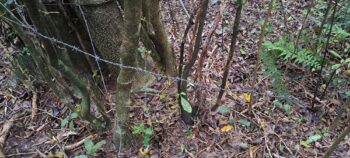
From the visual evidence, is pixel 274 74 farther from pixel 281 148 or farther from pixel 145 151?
pixel 145 151

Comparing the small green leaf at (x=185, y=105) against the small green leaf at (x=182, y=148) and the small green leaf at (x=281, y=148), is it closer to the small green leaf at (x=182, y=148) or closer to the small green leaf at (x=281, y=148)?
the small green leaf at (x=182, y=148)

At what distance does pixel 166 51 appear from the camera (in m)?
2.61

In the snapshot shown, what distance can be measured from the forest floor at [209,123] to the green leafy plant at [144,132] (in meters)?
0.04

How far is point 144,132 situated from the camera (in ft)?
7.75

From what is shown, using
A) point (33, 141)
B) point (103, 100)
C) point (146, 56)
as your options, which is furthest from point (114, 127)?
point (33, 141)

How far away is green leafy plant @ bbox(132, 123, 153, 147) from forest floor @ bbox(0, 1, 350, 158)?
0.04 m

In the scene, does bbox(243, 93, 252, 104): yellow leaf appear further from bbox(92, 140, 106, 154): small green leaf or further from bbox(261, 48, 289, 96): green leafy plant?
bbox(92, 140, 106, 154): small green leaf

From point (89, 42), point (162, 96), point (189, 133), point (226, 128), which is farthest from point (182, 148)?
point (89, 42)

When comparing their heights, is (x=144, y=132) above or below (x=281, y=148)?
above

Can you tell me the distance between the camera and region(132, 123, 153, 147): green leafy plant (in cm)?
230

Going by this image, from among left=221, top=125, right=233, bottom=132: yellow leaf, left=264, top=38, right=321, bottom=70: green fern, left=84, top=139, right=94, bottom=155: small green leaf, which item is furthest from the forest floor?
left=264, top=38, right=321, bottom=70: green fern

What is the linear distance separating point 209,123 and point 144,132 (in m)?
0.53

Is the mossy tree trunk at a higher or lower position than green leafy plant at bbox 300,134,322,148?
higher

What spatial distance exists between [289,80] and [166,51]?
1147 mm
